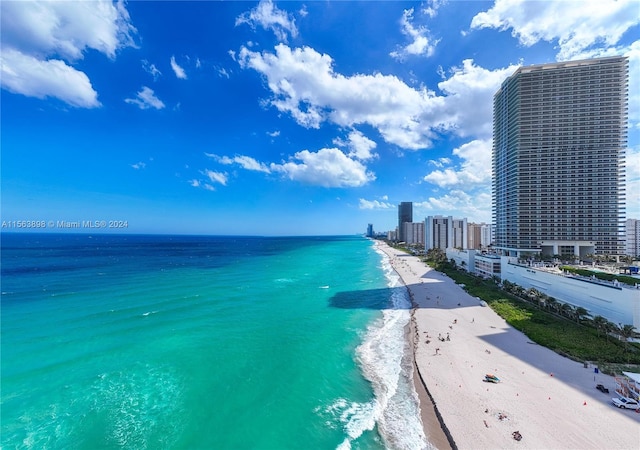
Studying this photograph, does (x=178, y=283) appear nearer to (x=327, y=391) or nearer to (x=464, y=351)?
(x=327, y=391)

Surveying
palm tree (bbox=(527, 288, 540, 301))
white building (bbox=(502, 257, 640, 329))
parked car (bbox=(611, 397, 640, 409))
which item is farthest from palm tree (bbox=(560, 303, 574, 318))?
parked car (bbox=(611, 397, 640, 409))

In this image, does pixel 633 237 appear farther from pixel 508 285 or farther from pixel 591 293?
pixel 591 293

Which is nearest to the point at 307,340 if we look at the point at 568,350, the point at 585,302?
the point at 568,350

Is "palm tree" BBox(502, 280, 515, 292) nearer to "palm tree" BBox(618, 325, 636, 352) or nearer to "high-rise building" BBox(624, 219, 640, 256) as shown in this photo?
"palm tree" BBox(618, 325, 636, 352)

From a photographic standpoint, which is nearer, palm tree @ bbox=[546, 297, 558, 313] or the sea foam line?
the sea foam line

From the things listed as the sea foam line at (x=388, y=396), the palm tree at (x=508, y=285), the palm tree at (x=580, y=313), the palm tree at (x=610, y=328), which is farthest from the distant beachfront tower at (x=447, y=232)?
the sea foam line at (x=388, y=396)

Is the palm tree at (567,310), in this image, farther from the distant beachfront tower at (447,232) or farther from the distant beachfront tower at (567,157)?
the distant beachfront tower at (447,232)

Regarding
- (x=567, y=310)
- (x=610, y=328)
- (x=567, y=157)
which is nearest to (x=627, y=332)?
(x=610, y=328)

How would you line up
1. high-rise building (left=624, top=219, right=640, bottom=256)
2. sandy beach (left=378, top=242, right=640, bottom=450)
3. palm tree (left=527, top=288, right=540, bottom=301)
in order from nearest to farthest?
sandy beach (left=378, top=242, right=640, bottom=450), palm tree (left=527, top=288, right=540, bottom=301), high-rise building (left=624, top=219, right=640, bottom=256)
